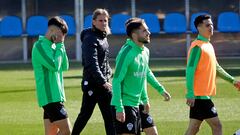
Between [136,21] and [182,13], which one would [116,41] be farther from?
[136,21]

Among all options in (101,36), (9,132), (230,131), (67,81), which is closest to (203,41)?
(101,36)

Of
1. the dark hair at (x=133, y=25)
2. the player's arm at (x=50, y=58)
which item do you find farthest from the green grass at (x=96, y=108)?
the dark hair at (x=133, y=25)

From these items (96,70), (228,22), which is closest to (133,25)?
(96,70)

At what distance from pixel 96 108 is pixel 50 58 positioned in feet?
22.2

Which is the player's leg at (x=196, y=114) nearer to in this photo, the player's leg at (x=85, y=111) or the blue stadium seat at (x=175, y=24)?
the player's leg at (x=85, y=111)

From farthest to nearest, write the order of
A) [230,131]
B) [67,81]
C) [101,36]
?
[67,81]
[230,131]
[101,36]

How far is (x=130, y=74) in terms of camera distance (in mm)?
9672

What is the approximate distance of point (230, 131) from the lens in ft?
43.1

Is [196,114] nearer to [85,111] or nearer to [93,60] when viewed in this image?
[93,60]

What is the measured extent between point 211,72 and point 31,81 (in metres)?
12.6

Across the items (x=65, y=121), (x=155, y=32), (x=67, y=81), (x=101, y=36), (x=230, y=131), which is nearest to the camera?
(x=65, y=121)

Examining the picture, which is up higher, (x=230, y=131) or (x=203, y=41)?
(x=203, y=41)

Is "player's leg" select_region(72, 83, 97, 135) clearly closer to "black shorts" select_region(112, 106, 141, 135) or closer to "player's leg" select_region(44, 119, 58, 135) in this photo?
"player's leg" select_region(44, 119, 58, 135)

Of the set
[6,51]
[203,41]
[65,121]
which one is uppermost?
[203,41]
